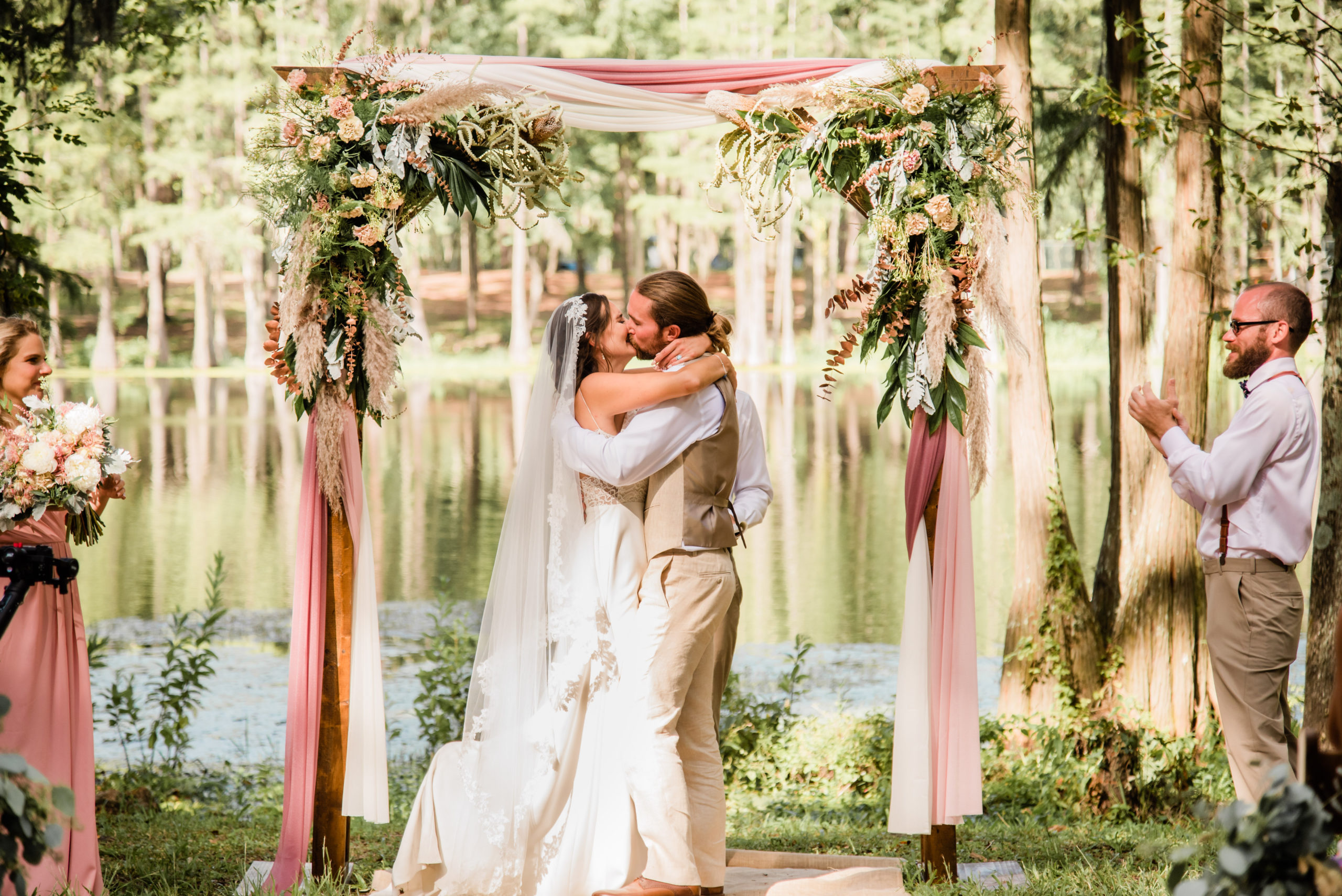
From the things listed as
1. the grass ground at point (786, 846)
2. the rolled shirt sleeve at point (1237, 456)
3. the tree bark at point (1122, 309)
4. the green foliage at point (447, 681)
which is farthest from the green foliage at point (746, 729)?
the rolled shirt sleeve at point (1237, 456)

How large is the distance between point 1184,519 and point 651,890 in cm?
383

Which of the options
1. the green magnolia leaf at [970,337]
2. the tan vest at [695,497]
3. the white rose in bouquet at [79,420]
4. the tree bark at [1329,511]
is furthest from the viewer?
the tree bark at [1329,511]

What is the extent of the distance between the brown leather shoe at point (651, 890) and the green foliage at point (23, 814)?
1.97 m

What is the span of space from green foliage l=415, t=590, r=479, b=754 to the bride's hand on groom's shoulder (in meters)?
2.89

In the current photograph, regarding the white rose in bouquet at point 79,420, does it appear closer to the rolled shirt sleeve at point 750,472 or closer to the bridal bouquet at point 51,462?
the bridal bouquet at point 51,462

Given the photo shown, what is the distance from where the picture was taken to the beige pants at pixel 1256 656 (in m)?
3.89

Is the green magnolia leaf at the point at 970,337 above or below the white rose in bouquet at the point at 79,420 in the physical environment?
above

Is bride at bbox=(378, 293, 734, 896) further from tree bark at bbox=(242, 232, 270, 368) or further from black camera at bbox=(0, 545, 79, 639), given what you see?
tree bark at bbox=(242, 232, 270, 368)

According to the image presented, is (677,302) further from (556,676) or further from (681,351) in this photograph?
(556,676)

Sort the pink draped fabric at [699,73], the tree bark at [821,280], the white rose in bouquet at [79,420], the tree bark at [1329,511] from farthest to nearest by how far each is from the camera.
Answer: the tree bark at [821,280]
the tree bark at [1329,511]
the pink draped fabric at [699,73]
the white rose in bouquet at [79,420]

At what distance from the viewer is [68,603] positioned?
3.93 m

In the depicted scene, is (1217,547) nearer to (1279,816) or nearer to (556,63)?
(1279,816)

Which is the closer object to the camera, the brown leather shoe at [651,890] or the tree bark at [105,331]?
the brown leather shoe at [651,890]

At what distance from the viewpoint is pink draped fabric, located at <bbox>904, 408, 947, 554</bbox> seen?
4.51 metres
